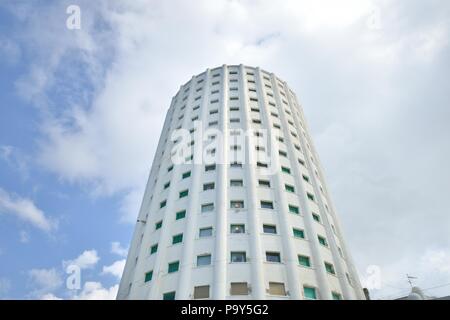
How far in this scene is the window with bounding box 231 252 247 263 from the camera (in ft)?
64.5

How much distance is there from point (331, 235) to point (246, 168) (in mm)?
7728

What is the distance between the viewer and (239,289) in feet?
59.8

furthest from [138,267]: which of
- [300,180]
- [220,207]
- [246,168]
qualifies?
[300,180]

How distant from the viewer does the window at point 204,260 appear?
1966 cm

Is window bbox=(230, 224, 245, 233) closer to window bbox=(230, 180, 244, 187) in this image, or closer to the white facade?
the white facade

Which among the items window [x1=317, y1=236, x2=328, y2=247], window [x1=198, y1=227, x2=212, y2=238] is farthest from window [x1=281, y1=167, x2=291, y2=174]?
window [x1=198, y1=227, x2=212, y2=238]

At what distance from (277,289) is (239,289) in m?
2.16

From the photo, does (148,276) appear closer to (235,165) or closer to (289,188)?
(235,165)

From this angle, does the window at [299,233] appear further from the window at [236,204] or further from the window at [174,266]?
the window at [174,266]

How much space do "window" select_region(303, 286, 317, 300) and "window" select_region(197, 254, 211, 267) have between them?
18.9 ft

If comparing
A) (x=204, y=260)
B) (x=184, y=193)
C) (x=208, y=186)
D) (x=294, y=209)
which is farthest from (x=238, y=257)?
(x=184, y=193)

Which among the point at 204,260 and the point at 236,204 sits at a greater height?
the point at 236,204

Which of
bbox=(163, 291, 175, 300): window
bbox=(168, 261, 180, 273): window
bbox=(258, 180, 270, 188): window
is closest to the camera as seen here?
bbox=(163, 291, 175, 300): window

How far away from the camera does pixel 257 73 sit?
38188 mm
